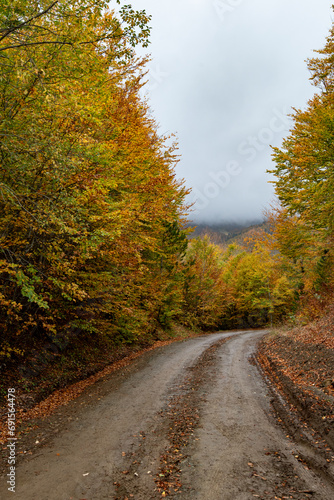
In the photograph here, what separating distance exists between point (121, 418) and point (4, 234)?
16.7 ft

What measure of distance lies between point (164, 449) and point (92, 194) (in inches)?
233

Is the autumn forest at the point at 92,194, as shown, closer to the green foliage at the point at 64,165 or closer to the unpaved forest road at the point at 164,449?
the green foliage at the point at 64,165

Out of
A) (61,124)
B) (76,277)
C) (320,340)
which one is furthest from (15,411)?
(320,340)

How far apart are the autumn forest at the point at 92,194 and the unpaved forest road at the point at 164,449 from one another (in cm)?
272

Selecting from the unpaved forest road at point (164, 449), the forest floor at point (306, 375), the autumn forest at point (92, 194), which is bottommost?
the forest floor at point (306, 375)

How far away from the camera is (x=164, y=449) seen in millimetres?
5043

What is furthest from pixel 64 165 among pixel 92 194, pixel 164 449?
pixel 164 449

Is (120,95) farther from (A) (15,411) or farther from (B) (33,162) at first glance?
(A) (15,411)

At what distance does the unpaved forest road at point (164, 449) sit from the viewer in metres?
3.97

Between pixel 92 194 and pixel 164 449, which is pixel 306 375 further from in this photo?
pixel 92 194

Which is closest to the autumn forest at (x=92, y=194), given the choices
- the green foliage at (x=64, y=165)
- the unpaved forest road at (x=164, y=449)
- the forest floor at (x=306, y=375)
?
the green foliage at (x=64, y=165)

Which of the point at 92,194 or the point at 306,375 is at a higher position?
the point at 92,194

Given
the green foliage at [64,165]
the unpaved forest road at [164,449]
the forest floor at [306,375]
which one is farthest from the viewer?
the forest floor at [306,375]

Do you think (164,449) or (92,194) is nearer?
(164,449)
